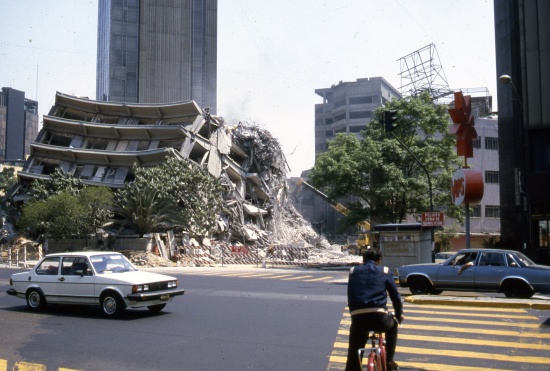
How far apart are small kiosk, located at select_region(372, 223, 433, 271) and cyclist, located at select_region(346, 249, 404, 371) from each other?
653 inches

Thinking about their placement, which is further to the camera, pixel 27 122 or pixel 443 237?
pixel 27 122

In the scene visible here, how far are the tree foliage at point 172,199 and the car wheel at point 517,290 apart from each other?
97.6 ft

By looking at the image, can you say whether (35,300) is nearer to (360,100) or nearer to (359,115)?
(359,115)

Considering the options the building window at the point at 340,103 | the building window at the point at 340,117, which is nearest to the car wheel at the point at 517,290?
the building window at the point at 340,117

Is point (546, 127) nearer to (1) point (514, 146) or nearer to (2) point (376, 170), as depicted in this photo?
(1) point (514, 146)

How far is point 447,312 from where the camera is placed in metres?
13.5

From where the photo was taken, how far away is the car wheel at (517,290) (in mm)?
16102

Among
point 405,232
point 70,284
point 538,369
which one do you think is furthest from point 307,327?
point 405,232

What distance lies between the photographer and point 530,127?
30766 mm

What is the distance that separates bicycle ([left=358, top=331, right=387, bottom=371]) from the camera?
621 centimetres

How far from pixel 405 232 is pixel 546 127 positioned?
12.6 m

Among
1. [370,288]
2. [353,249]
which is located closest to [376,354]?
[370,288]

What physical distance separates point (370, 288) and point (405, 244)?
673 inches

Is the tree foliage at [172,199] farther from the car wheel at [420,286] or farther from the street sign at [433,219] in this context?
the car wheel at [420,286]
